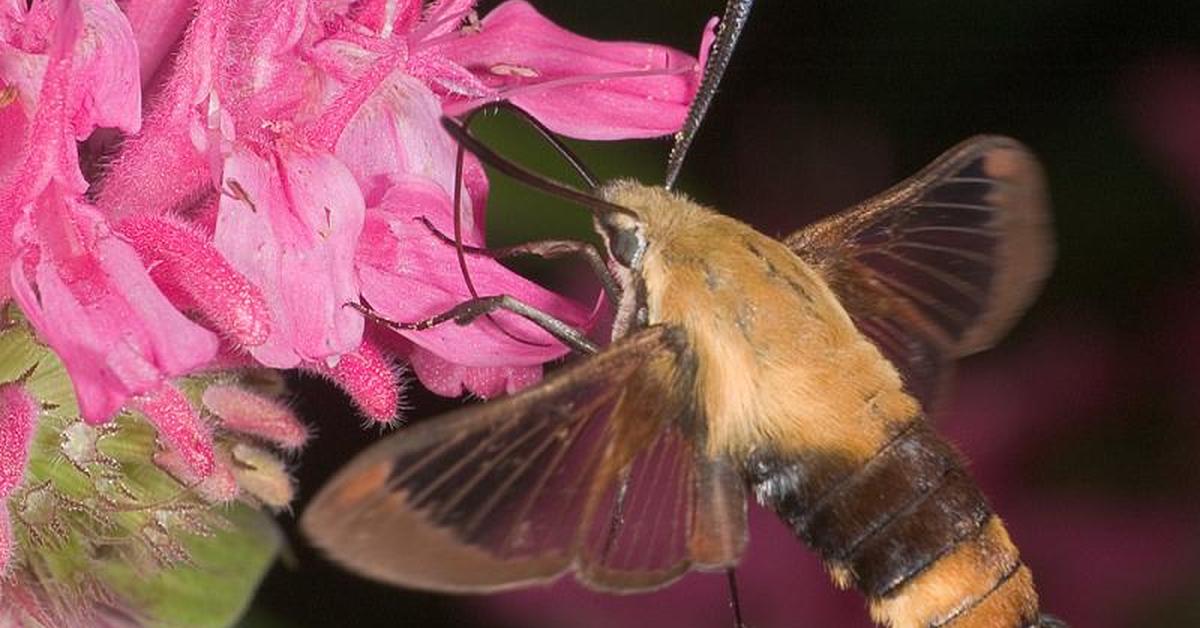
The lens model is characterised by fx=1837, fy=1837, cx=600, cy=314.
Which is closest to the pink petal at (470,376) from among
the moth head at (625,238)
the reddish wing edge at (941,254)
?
the moth head at (625,238)

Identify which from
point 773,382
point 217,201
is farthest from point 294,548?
point 773,382

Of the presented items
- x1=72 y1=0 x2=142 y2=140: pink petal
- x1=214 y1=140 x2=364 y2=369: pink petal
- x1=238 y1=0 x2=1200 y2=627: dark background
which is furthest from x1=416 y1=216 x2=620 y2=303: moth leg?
x1=238 y1=0 x2=1200 y2=627: dark background

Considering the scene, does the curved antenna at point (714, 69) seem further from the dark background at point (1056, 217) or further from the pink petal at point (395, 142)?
the dark background at point (1056, 217)

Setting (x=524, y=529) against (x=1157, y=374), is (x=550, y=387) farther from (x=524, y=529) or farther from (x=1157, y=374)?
(x=1157, y=374)

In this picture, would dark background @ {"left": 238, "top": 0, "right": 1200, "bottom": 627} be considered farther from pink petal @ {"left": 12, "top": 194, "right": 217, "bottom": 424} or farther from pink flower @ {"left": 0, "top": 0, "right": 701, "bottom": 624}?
pink petal @ {"left": 12, "top": 194, "right": 217, "bottom": 424}

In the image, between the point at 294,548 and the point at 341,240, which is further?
the point at 294,548

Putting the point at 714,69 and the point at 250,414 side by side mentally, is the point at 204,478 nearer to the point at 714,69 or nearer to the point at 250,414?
the point at 250,414

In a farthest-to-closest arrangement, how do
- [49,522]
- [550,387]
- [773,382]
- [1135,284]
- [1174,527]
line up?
[1135,284] < [1174,527] < [49,522] < [773,382] < [550,387]
